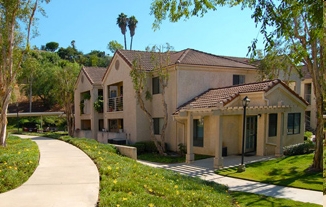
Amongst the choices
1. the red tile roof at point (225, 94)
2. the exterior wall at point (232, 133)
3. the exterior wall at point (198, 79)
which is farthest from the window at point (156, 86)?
the exterior wall at point (232, 133)

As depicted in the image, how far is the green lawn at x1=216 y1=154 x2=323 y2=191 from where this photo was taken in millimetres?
10420

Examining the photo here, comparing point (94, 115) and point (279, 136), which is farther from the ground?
point (94, 115)

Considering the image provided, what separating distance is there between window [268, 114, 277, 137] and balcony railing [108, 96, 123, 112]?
11.7 meters

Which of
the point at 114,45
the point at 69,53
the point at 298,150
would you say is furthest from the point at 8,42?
the point at 69,53

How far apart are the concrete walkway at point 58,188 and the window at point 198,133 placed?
380 inches

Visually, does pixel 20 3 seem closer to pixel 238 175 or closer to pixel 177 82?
pixel 177 82

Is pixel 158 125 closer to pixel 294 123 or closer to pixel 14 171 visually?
pixel 294 123

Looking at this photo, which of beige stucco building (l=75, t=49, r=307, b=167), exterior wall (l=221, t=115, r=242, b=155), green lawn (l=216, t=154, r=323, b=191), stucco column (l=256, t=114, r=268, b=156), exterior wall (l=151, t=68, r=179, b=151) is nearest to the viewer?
green lawn (l=216, t=154, r=323, b=191)

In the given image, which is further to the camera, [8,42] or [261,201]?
Answer: [8,42]

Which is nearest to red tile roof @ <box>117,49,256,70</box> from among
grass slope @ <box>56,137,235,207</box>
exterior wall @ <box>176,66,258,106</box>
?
exterior wall @ <box>176,66,258,106</box>

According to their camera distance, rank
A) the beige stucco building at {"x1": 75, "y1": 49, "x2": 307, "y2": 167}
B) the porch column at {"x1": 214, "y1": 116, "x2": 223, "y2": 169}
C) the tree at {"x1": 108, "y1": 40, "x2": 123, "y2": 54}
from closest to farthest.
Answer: the porch column at {"x1": 214, "y1": 116, "x2": 223, "y2": 169}
the beige stucco building at {"x1": 75, "y1": 49, "x2": 307, "y2": 167}
the tree at {"x1": 108, "y1": 40, "x2": 123, "y2": 54}

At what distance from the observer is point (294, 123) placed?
19031 millimetres

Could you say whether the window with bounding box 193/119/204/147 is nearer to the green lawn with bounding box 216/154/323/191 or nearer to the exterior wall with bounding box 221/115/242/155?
the exterior wall with bounding box 221/115/242/155

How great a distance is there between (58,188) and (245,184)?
7054 millimetres
